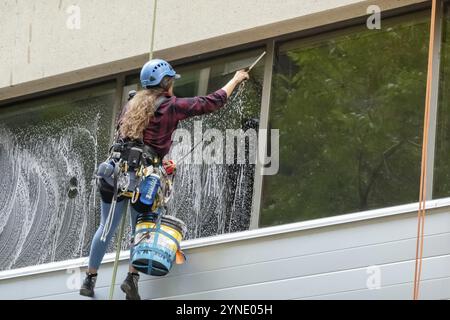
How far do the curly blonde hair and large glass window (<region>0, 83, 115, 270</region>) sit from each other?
201 centimetres

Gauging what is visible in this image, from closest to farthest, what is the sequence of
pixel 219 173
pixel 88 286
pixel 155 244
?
pixel 155 244
pixel 88 286
pixel 219 173

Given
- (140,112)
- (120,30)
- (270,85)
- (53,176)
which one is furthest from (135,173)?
(53,176)

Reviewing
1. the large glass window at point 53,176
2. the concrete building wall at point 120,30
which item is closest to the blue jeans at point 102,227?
the large glass window at point 53,176

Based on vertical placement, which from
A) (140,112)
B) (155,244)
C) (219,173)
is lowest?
(155,244)

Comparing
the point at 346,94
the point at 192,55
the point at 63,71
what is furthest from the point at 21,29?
the point at 346,94

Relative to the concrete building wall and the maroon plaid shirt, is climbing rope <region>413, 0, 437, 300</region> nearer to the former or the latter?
the concrete building wall

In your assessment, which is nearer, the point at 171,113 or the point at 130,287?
the point at 171,113

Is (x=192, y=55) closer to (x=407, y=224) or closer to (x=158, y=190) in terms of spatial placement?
(x=158, y=190)

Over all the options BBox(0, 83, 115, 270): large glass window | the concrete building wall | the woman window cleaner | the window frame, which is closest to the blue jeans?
the woman window cleaner

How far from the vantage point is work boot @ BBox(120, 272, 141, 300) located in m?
10.5

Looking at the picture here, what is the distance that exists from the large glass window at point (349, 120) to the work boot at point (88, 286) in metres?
1.46

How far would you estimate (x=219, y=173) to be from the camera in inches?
448

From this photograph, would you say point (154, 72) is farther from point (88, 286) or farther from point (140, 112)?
point (88, 286)

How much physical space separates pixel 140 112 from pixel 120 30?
6.43ft
